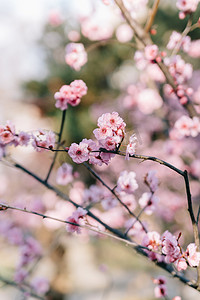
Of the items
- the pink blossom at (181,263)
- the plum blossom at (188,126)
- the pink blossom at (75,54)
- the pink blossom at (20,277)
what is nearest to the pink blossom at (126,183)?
the pink blossom at (181,263)

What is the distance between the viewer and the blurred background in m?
3.95

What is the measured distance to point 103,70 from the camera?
952 centimetres

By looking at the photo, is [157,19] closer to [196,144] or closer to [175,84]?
[196,144]

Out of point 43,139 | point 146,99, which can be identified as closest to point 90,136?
point 146,99

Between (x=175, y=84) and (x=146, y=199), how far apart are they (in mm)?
872

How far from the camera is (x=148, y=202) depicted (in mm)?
1712

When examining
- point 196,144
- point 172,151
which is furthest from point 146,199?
point 196,144

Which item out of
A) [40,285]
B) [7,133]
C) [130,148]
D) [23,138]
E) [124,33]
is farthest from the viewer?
[124,33]

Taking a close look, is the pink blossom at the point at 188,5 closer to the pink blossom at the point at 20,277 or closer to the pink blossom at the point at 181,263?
the pink blossom at the point at 181,263

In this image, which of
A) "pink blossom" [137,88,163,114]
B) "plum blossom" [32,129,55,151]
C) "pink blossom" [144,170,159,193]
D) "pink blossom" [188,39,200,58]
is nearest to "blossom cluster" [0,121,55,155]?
"plum blossom" [32,129,55,151]

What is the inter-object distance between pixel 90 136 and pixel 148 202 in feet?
21.5

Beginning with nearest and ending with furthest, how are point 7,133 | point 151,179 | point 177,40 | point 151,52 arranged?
point 7,133 < point 151,179 < point 151,52 < point 177,40

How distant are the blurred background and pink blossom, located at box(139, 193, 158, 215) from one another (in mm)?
1054

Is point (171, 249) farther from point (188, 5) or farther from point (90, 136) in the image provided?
point (90, 136)
